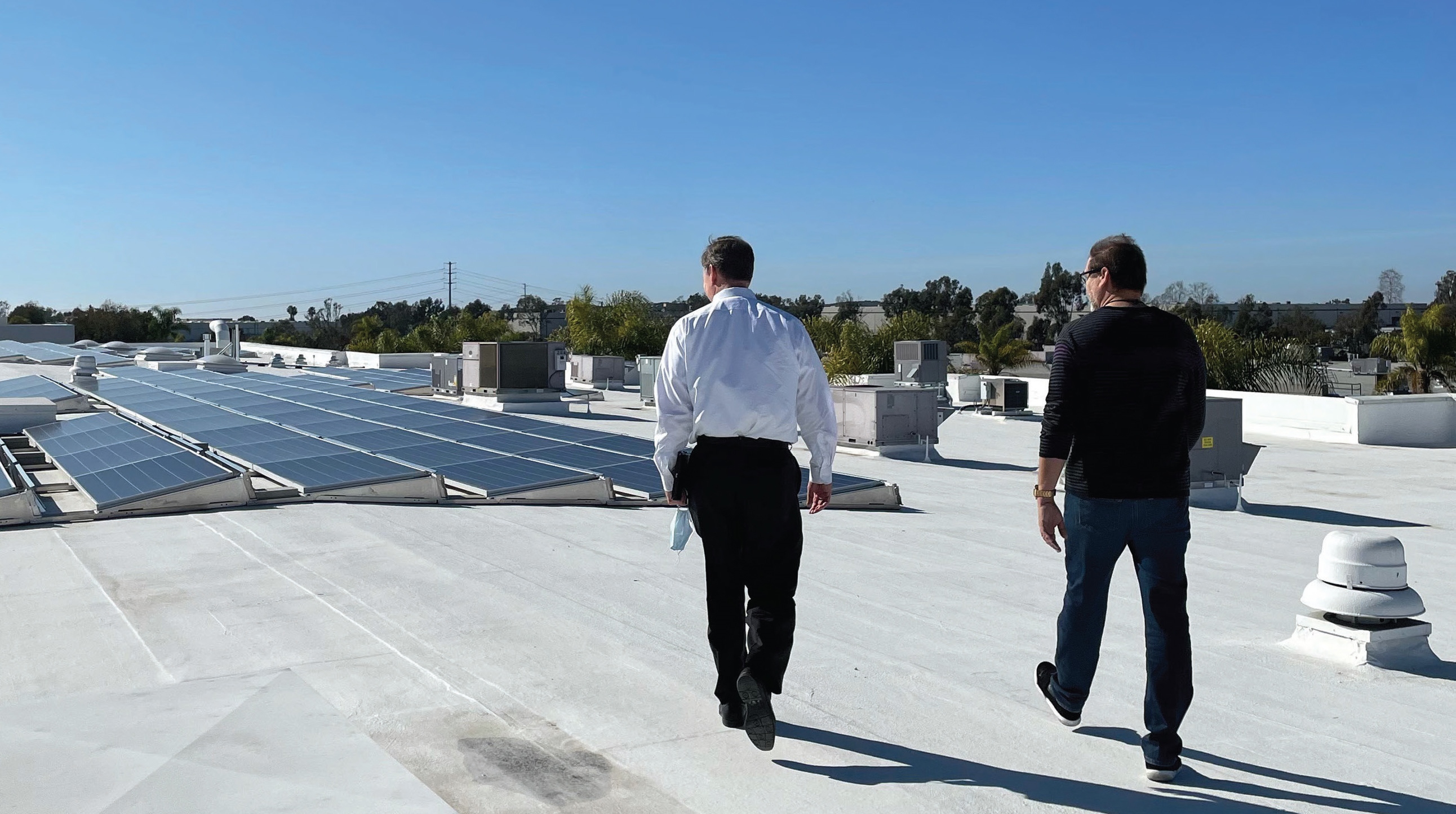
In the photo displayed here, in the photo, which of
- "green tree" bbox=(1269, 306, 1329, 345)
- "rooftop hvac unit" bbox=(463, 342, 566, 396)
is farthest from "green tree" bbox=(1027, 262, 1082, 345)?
"rooftop hvac unit" bbox=(463, 342, 566, 396)

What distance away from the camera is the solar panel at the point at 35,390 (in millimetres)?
→ 20875

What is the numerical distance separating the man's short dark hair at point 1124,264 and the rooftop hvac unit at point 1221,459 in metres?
10.2

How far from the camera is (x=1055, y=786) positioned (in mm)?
3594

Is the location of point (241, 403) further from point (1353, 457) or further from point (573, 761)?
point (1353, 457)

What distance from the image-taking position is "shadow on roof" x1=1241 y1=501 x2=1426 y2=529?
12328 mm

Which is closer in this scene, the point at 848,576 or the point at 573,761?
the point at 573,761

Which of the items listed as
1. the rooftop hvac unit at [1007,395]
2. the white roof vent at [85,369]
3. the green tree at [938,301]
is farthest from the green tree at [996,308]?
the white roof vent at [85,369]

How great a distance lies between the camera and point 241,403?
1989 cm

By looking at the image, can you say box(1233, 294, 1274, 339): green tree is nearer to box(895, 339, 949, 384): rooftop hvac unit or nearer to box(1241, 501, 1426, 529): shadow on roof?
box(895, 339, 949, 384): rooftop hvac unit

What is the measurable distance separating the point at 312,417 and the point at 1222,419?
12232 millimetres

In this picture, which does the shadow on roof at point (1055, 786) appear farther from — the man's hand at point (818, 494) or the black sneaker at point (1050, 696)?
the man's hand at point (818, 494)

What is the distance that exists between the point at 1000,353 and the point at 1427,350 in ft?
49.7

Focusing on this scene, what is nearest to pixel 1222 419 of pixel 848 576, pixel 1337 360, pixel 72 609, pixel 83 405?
pixel 848 576

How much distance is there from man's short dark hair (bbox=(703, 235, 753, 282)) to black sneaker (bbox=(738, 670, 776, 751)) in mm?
1441
